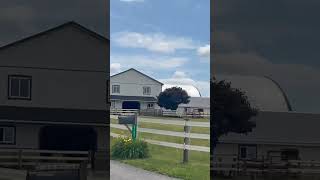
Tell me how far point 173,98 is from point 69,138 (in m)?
0.64

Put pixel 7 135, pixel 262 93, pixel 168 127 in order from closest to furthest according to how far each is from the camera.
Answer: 1. pixel 168 127
2. pixel 7 135
3. pixel 262 93

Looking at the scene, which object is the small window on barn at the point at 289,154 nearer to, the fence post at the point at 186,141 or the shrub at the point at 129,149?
the fence post at the point at 186,141

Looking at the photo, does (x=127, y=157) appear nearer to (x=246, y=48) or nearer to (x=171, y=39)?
(x=171, y=39)

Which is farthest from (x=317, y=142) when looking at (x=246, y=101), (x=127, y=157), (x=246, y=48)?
(x=127, y=157)

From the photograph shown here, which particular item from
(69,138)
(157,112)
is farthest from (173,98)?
(69,138)

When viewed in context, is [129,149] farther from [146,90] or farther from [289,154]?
[289,154]

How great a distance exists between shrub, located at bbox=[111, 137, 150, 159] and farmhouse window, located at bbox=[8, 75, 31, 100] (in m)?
0.56

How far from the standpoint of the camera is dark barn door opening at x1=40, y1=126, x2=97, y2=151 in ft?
10.6

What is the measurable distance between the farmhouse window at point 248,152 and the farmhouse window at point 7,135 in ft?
4.41

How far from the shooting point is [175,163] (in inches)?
128

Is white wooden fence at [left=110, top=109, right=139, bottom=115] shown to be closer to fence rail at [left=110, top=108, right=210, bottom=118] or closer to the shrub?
fence rail at [left=110, top=108, right=210, bottom=118]

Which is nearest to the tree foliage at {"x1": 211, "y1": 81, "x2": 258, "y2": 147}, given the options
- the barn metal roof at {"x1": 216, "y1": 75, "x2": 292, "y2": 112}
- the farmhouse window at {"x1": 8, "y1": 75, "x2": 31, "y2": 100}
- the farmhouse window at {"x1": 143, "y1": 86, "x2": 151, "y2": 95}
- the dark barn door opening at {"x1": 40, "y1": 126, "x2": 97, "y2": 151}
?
the barn metal roof at {"x1": 216, "y1": 75, "x2": 292, "y2": 112}

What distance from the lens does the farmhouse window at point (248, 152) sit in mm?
3395

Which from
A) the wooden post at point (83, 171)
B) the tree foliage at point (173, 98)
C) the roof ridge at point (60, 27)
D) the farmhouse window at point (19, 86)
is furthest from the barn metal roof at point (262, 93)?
the farmhouse window at point (19, 86)
